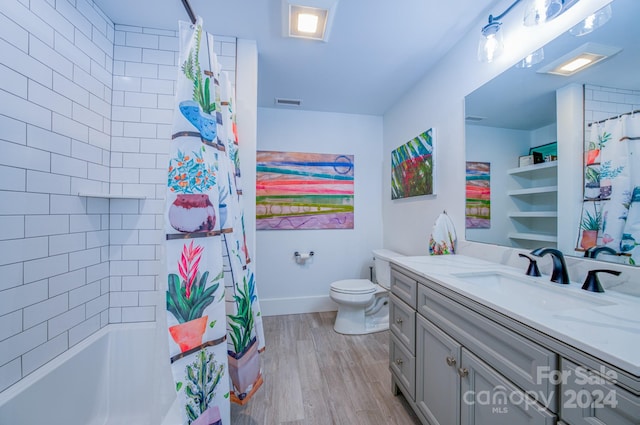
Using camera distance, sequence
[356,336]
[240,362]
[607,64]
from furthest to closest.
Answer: [356,336]
[240,362]
[607,64]

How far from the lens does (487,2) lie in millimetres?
1367

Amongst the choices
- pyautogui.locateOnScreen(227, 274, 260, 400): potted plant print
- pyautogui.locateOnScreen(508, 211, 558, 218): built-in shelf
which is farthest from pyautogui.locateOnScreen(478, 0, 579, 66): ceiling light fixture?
pyautogui.locateOnScreen(227, 274, 260, 400): potted plant print

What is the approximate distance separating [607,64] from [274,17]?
1.66m

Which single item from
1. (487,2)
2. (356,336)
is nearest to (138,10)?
(487,2)

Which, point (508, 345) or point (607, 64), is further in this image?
point (607, 64)

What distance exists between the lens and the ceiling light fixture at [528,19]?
1.07 metres

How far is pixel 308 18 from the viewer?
4.93 ft

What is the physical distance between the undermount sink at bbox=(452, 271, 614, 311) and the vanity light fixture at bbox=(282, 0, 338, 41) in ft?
5.33

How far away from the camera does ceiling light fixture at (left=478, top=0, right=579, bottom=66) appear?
1065 mm

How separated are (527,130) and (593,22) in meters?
0.43

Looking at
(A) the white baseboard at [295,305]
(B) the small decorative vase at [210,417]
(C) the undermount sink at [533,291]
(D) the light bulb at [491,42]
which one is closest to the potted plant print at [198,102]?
(B) the small decorative vase at [210,417]

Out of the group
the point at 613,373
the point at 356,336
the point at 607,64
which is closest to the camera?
the point at 613,373

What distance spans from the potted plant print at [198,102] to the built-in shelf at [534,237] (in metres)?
1.62

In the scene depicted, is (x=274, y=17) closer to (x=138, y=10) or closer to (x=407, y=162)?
(x=138, y=10)
